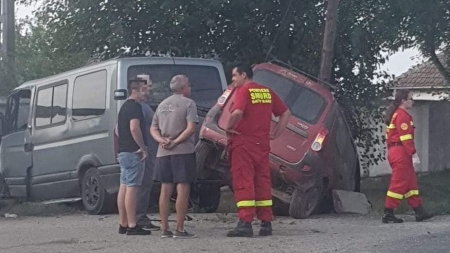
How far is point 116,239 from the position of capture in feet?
32.7

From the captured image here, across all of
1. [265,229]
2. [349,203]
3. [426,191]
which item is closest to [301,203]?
[349,203]

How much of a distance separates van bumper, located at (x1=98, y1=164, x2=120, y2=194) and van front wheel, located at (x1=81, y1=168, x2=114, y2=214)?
0.30ft

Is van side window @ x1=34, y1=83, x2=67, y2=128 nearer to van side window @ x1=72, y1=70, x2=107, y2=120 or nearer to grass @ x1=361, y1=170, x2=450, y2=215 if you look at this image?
van side window @ x1=72, y1=70, x2=107, y2=120

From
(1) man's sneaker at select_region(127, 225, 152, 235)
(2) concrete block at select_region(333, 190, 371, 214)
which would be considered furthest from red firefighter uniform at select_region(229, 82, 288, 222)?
(2) concrete block at select_region(333, 190, 371, 214)

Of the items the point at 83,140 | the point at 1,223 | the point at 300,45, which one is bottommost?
the point at 1,223

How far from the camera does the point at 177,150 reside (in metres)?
9.88

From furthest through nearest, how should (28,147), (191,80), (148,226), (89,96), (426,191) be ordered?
Result: (426,191) < (28,147) < (89,96) < (191,80) < (148,226)

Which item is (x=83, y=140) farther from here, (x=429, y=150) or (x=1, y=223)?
(x=429, y=150)

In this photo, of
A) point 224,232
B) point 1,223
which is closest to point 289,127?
point 224,232

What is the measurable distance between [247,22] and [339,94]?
6.96 ft

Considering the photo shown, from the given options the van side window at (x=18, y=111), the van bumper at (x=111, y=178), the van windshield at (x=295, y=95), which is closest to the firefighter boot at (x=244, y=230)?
the van windshield at (x=295, y=95)

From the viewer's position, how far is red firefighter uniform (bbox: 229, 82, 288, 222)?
9.74 metres

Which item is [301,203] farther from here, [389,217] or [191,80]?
[191,80]

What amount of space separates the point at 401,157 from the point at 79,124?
15.4 feet
